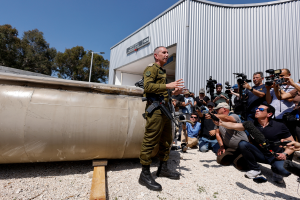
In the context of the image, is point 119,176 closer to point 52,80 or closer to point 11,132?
point 11,132

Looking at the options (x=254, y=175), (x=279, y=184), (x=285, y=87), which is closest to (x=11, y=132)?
(x=254, y=175)

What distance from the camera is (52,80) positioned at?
6.84ft

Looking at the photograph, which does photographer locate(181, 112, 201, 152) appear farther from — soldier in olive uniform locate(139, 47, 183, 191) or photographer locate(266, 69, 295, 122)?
soldier in olive uniform locate(139, 47, 183, 191)

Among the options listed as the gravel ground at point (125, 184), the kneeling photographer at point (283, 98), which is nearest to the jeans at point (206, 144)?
the gravel ground at point (125, 184)

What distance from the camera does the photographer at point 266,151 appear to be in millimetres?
2205

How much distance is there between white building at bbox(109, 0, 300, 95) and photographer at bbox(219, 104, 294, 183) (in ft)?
16.2

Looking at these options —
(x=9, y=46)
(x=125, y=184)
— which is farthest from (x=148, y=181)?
(x=9, y=46)

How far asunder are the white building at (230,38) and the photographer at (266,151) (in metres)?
4.95

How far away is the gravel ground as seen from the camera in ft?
5.65

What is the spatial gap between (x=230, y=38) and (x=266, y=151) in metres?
6.53

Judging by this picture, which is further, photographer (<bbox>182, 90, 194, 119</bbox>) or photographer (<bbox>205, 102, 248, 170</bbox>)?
photographer (<bbox>182, 90, 194, 119</bbox>)

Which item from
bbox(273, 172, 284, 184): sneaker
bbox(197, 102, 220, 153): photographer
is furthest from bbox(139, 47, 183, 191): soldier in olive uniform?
bbox(197, 102, 220, 153): photographer

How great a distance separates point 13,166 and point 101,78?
77.6 ft

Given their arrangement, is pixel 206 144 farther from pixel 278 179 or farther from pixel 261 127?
pixel 278 179
